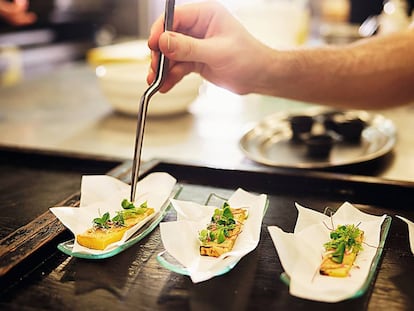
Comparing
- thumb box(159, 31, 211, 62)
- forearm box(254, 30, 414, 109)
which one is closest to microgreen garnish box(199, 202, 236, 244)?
thumb box(159, 31, 211, 62)

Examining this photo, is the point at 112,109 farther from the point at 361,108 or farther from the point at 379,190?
the point at 379,190

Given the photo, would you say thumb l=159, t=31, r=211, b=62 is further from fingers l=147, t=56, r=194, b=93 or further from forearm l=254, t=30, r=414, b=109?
forearm l=254, t=30, r=414, b=109

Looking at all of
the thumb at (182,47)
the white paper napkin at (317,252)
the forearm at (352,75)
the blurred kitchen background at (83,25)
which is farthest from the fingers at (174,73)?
the blurred kitchen background at (83,25)

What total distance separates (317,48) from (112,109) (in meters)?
0.77

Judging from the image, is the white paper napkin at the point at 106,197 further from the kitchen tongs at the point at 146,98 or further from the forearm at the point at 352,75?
the forearm at the point at 352,75

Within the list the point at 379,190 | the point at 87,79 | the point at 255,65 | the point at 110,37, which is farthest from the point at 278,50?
the point at 110,37

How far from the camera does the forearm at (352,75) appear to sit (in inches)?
51.4

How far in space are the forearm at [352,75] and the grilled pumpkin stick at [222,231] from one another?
44 centimetres

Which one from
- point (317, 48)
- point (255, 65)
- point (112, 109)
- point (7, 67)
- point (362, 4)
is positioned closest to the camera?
point (255, 65)

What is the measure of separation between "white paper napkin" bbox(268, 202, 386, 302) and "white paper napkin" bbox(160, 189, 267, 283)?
0.06 meters

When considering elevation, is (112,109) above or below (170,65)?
below

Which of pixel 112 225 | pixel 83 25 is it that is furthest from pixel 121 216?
pixel 83 25

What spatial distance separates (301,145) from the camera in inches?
56.6

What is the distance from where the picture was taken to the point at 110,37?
10.8 feet
